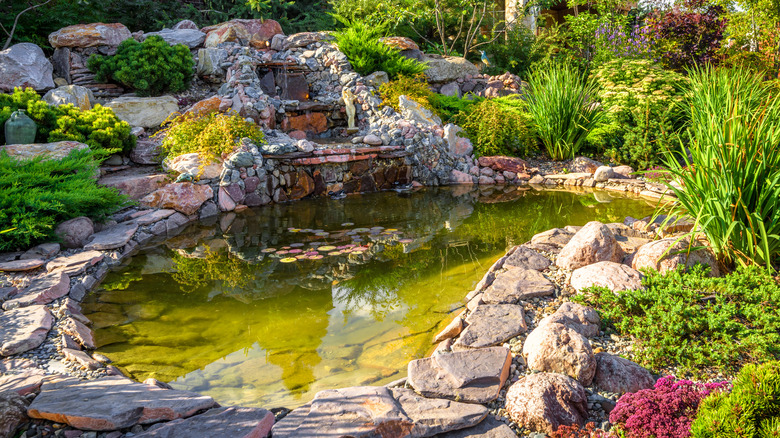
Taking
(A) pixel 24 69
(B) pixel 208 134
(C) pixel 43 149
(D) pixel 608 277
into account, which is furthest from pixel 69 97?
Answer: (D) pixel 608 277

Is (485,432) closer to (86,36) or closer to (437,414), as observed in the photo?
(437,414)

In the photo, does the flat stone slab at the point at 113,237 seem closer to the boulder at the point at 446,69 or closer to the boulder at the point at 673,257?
the boulder at the point at 673,257

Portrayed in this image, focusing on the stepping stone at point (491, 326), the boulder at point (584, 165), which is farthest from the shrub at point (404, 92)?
the stepping stone at point (491, 326)

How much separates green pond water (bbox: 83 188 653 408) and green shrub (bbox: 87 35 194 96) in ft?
13.7

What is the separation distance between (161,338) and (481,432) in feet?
8.22

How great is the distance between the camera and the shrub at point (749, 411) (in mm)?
1838

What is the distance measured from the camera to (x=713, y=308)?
312 cm

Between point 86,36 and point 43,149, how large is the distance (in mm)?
4467

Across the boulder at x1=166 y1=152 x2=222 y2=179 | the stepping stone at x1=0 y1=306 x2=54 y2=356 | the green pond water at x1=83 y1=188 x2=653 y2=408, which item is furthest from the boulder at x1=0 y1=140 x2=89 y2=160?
the stepping stone at x1=0 y1=306 x2=54 y2=356

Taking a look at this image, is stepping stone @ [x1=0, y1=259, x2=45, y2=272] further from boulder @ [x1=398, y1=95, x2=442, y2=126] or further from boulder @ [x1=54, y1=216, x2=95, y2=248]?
boulder @ [x1=398, y1=95, x2=442, y2=126]

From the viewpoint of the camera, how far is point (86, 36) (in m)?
9.96

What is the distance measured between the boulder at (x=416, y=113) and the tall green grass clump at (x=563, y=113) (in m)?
1.91

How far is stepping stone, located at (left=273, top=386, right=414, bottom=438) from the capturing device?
241 cm

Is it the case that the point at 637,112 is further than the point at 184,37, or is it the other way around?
the point at 184,37
